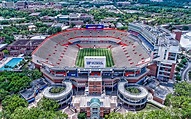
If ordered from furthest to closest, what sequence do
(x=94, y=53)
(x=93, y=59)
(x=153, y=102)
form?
1. (x=94, y=53)
2. (x=93, y=59)
3. (x=153, y=102)

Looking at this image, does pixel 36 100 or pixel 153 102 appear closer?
pixel 153 102

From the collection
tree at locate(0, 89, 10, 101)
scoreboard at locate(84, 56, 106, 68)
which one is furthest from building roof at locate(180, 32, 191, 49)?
tree at locate(0, 89, 10, 101)

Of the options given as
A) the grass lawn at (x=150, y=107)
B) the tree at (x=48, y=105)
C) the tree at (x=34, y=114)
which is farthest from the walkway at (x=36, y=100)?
the grass lawn at (x=150, y=107)

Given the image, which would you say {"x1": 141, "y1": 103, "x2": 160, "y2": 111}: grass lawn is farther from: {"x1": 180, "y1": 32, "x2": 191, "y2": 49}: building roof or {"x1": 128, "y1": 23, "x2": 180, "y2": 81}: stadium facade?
{"x1": 180, "y1": 32, "x2": 191, "y2": 49}: building roof

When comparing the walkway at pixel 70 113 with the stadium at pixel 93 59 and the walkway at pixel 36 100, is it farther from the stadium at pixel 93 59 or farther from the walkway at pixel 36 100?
the walkway at pixel 36 100

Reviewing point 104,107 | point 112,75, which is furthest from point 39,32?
point 104,107

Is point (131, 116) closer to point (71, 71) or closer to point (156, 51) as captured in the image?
point (71, 71)

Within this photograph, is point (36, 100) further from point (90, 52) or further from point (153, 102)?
point (90, 52)

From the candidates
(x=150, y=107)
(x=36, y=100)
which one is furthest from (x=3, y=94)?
(x=150, y=107)
